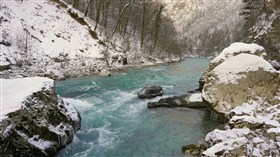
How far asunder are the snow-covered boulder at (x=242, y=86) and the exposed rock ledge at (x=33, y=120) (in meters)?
6.05

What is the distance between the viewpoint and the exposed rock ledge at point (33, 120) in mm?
10219

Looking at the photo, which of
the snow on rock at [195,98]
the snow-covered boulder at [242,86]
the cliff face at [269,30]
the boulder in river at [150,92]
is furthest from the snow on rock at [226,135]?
the cliff face at [269,30]

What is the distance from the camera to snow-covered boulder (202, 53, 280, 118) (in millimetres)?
14086

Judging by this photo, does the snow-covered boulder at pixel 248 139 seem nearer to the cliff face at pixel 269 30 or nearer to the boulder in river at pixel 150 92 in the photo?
the boulder in river at pixel 150 92

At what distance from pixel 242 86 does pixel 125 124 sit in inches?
207

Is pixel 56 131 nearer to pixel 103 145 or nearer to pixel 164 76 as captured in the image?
pixel 103 145

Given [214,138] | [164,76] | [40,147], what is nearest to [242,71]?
[214,138]

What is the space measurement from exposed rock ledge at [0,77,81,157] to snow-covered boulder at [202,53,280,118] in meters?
6.05

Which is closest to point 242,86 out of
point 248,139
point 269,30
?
point 248,139

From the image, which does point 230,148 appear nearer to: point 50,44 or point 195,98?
point 195,98

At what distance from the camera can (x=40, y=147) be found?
10.8m

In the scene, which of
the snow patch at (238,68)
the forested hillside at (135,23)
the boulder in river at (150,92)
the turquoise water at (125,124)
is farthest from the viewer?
the forested hillside at (135,23)

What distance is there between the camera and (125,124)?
1484cm

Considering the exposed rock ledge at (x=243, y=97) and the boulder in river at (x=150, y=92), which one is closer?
the exposed rock ledge at (x=243, y=97)
